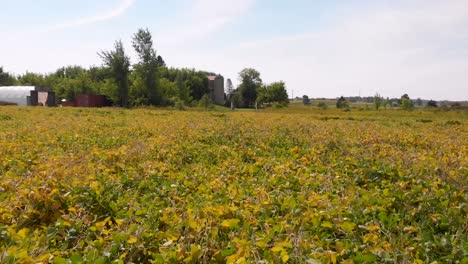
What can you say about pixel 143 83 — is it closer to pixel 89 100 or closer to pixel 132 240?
pixel 89 100

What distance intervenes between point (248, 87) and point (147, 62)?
4457 centimetres

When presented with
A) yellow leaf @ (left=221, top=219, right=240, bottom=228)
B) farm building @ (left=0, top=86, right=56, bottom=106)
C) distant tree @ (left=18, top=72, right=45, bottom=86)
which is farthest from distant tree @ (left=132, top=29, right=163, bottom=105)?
yellow leaf @ (left=221, top=219, right=240, bottom=228)

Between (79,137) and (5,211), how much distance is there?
21.9 ft

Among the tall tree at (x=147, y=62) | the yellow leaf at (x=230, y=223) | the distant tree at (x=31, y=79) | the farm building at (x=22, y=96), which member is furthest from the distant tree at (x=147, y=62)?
the yellow leaf at (x=230, y=223)

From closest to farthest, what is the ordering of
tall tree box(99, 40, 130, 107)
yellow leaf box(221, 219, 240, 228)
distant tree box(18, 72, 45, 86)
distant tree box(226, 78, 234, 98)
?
yellow leaf box(221, 219, 240, 228) → tall tree box(99, 40, 130, 107) → distant tree box(18, 72, 45, 86) → distant tree box(226, 78, 234, 98)

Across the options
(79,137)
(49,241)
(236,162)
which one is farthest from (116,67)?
(49,241)

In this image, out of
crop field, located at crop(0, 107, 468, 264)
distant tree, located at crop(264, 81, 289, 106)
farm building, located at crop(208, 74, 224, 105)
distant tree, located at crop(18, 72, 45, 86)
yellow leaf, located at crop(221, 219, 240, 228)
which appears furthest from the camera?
farm building, located at crop(208, 74, 224, 105)

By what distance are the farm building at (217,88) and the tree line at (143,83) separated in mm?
3080

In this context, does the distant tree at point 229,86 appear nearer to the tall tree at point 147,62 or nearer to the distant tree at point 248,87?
the distant tree at point 248,87

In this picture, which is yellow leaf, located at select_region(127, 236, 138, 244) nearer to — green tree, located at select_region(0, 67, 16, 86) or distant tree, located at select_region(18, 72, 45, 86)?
distant tree, located at select_region(18, 72, 45, 86)

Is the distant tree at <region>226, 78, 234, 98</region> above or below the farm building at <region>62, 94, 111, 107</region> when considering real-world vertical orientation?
above

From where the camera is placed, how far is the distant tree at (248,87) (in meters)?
91.8

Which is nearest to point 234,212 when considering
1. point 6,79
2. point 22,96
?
point 22,96

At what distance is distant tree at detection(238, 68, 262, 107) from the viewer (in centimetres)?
9175
